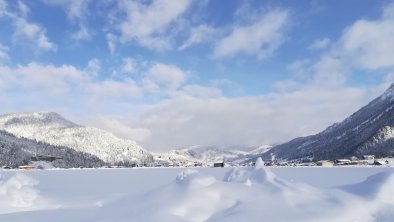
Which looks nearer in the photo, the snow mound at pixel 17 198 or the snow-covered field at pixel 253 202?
the snow-covered field at pixel 253 202

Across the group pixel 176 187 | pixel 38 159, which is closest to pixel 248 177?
pixel 176 187

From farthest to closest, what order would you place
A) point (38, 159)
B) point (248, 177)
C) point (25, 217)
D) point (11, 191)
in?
1. point (38, 159)
2. point (11, 191)
3. point (25, 217)
4. point (248, 177)

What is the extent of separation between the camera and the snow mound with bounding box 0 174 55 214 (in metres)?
25.6

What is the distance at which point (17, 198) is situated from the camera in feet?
90.8

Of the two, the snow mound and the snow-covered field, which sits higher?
the snow mound

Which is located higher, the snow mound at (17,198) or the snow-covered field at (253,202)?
the snow mound at (17,198)

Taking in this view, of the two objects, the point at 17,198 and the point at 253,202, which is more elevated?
the point at 17,198

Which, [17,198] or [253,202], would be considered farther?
[17,198]

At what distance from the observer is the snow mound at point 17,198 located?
25625mm

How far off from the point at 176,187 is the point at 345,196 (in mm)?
6328

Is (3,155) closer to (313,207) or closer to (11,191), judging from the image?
(11,191)

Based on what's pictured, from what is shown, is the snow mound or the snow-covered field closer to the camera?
the snow-covered field

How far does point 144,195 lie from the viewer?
61.3ft

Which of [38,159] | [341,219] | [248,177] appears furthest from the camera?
[38,159]
